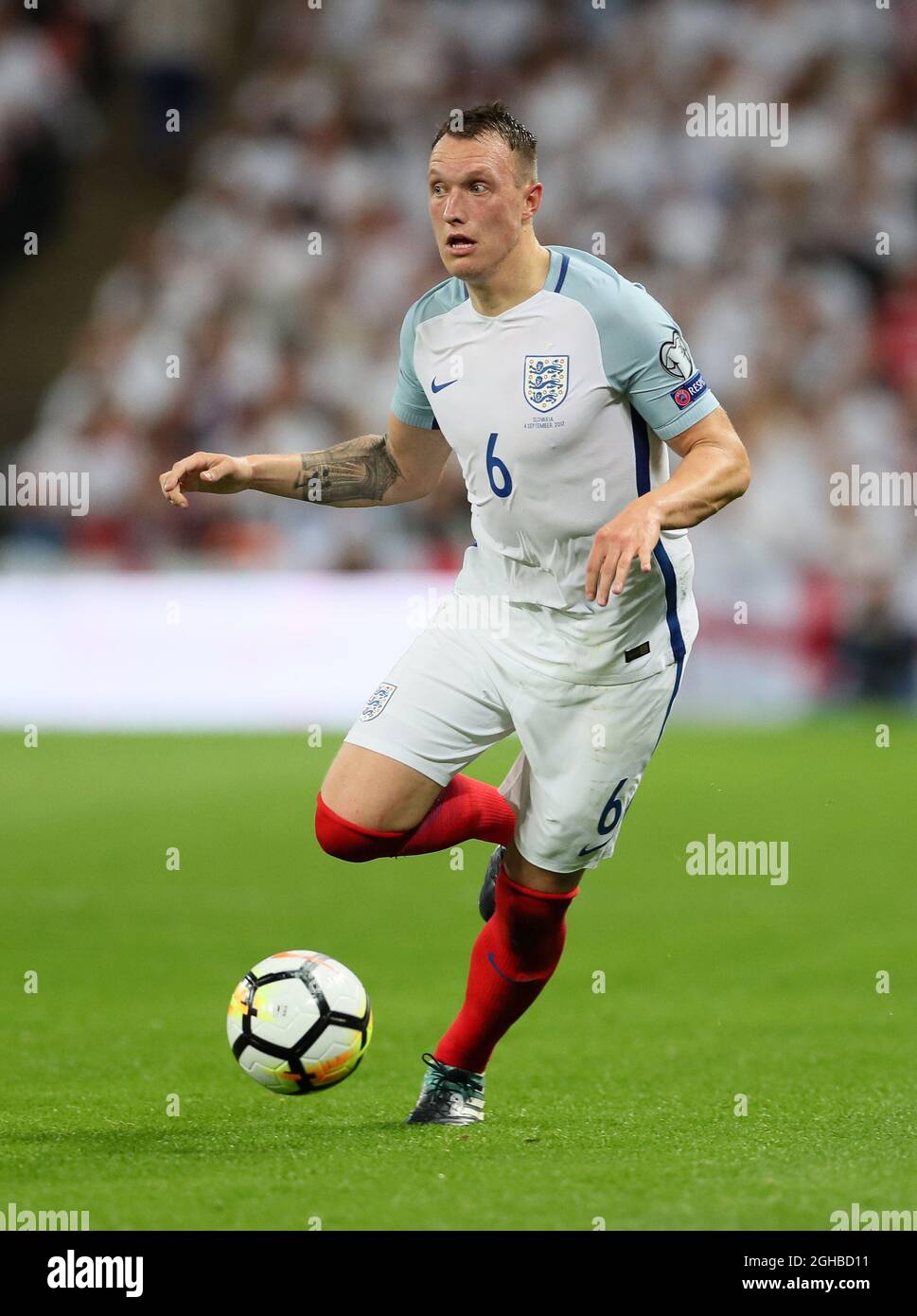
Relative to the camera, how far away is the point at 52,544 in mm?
14914

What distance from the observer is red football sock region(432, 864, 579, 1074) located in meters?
4.93

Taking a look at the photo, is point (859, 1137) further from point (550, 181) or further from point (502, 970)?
point (550, 181)

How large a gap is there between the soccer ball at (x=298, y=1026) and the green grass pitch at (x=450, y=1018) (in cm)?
15

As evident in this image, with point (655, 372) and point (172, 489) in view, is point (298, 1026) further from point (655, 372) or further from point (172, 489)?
point (655, 372)

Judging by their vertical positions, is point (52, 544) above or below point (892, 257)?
below

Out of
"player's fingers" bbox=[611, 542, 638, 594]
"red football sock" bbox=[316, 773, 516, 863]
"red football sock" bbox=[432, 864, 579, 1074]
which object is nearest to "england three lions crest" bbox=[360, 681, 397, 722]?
"red football sock" bbox=[316, 773, 516, 863]

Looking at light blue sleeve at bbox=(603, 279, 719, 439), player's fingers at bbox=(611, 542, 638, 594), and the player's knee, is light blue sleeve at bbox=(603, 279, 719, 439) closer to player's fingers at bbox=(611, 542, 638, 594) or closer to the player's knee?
player's fingers at bbox=(611, 542, 638, 594)

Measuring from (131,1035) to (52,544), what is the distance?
31.0ft

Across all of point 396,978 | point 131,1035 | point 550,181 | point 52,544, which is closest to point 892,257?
point 550,181

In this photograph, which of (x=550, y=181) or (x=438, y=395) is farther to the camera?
(x=550, y=181)

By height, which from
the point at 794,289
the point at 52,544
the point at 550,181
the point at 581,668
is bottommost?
the point at 581,668

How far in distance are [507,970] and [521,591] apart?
98 cm

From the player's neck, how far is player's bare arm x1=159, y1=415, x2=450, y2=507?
0.48 m

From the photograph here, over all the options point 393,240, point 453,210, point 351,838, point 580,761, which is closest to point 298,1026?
point 351,838
